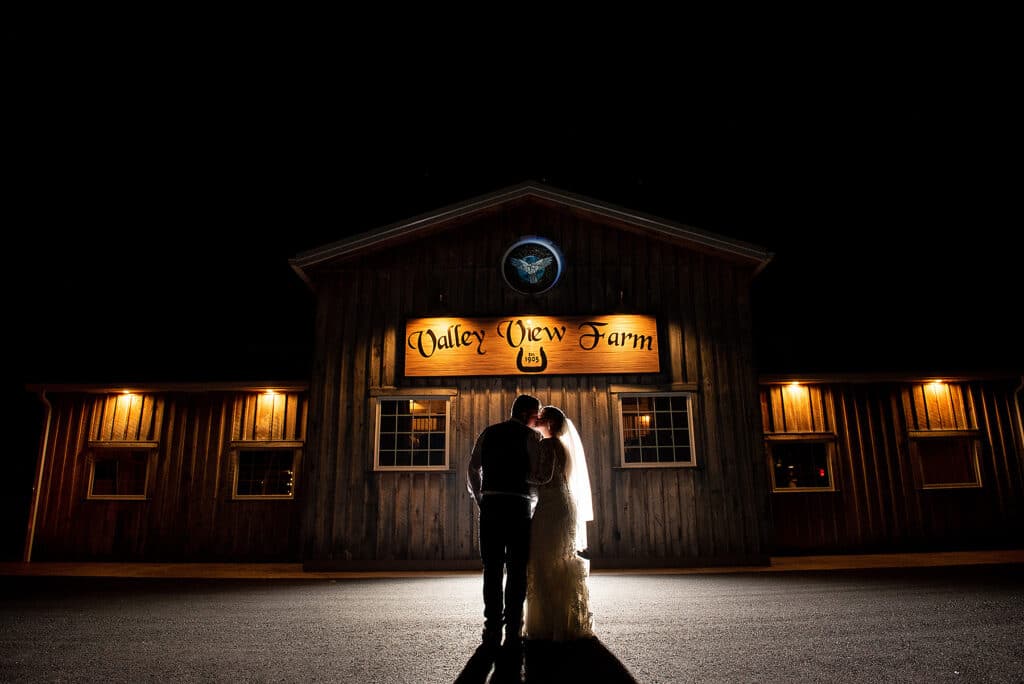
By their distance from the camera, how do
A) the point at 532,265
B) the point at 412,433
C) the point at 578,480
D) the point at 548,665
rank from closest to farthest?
the point at 548,665, the point at 578,480, the point at 412,433, the point at 532,265

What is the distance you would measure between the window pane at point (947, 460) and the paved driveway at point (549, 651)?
532 cm

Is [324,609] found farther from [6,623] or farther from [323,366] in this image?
[323,366]

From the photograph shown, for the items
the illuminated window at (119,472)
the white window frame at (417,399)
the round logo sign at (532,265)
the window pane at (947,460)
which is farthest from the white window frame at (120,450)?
the window pane at (947,460)

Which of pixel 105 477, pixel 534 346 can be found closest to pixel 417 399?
pixel 534 346

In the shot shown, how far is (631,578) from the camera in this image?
851 cm

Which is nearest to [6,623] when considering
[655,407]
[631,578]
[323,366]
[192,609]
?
[192,609]

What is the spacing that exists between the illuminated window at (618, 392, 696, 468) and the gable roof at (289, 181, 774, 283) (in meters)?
2.71

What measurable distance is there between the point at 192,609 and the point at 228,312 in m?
13.9

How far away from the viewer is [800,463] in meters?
12.2

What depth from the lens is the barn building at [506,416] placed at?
33.0 ft

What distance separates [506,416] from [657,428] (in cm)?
260

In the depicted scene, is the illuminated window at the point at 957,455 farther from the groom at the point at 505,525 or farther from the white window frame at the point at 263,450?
the white window frame at the point at 263,450

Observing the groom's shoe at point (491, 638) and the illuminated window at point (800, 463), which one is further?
the illuminated window at point (800, 463)

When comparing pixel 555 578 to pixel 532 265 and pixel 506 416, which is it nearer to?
pixel 506 416
